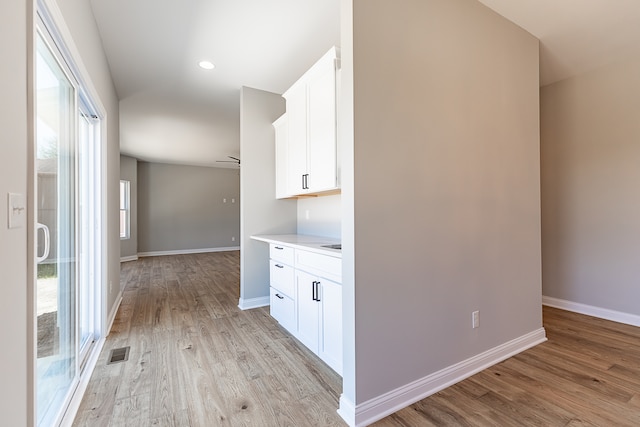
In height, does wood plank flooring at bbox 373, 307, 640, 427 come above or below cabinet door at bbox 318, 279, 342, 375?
below

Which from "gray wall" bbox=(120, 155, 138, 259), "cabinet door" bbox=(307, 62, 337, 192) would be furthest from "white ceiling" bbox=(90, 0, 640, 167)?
"gray wall" bbox=(120, 155, 138, 259)

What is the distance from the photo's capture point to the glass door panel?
1343mm

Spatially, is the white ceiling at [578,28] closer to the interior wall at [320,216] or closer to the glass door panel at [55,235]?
the interior wall at [320,216]

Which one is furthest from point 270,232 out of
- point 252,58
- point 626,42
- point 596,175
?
point 626,42

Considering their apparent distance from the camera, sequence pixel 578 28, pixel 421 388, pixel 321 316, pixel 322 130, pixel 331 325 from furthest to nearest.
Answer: pixel 322 130 < pixel 578 28 < pixel 321 316 < pixel 331 325 < pixel 421 388

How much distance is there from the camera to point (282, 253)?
9.10 ft

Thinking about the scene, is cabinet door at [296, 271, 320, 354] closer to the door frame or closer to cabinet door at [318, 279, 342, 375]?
cabinet door at [318, 279, 342, 375]

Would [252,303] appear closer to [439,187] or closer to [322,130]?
[322,130]

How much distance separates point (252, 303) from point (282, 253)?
3.42 ft

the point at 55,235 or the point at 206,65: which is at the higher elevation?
the point at 206,65
